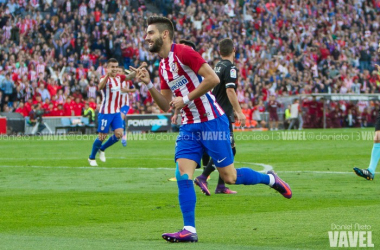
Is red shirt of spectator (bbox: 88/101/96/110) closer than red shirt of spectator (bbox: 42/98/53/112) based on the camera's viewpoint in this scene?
No

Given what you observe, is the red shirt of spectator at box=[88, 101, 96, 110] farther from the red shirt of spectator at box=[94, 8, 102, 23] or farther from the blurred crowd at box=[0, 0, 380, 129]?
the red shirt of spectator at box=[94, 8, 102, 23]

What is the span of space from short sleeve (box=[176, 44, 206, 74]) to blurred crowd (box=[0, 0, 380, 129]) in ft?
81.5

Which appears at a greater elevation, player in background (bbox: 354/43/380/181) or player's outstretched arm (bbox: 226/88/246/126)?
player's outstretched arm (bbox: 226/88/246/126)

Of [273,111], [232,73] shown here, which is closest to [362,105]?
[273,111]

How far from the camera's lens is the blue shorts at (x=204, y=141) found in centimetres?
760

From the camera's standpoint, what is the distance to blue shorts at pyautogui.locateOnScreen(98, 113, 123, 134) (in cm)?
1803

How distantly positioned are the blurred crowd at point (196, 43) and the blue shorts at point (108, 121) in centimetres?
1392

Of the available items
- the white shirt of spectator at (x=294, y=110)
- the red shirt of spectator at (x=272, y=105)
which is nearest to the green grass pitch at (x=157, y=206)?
the red shirt of spectator at (x=272, y=105)

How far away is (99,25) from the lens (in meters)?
36.4

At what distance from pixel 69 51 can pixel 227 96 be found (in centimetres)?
2394

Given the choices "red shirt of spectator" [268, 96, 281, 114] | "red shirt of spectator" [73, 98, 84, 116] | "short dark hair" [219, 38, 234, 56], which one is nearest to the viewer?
"short dark hair" [219, 38, 234, 56]

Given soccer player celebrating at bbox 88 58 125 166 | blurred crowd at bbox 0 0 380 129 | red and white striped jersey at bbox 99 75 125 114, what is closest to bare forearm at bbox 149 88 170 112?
soccer player celebrating at bbox 88 58 125 166

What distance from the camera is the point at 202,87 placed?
743 cm

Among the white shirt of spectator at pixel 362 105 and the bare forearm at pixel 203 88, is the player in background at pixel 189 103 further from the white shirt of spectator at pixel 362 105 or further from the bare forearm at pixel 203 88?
the white shirt of spectator at pixel 362 105
